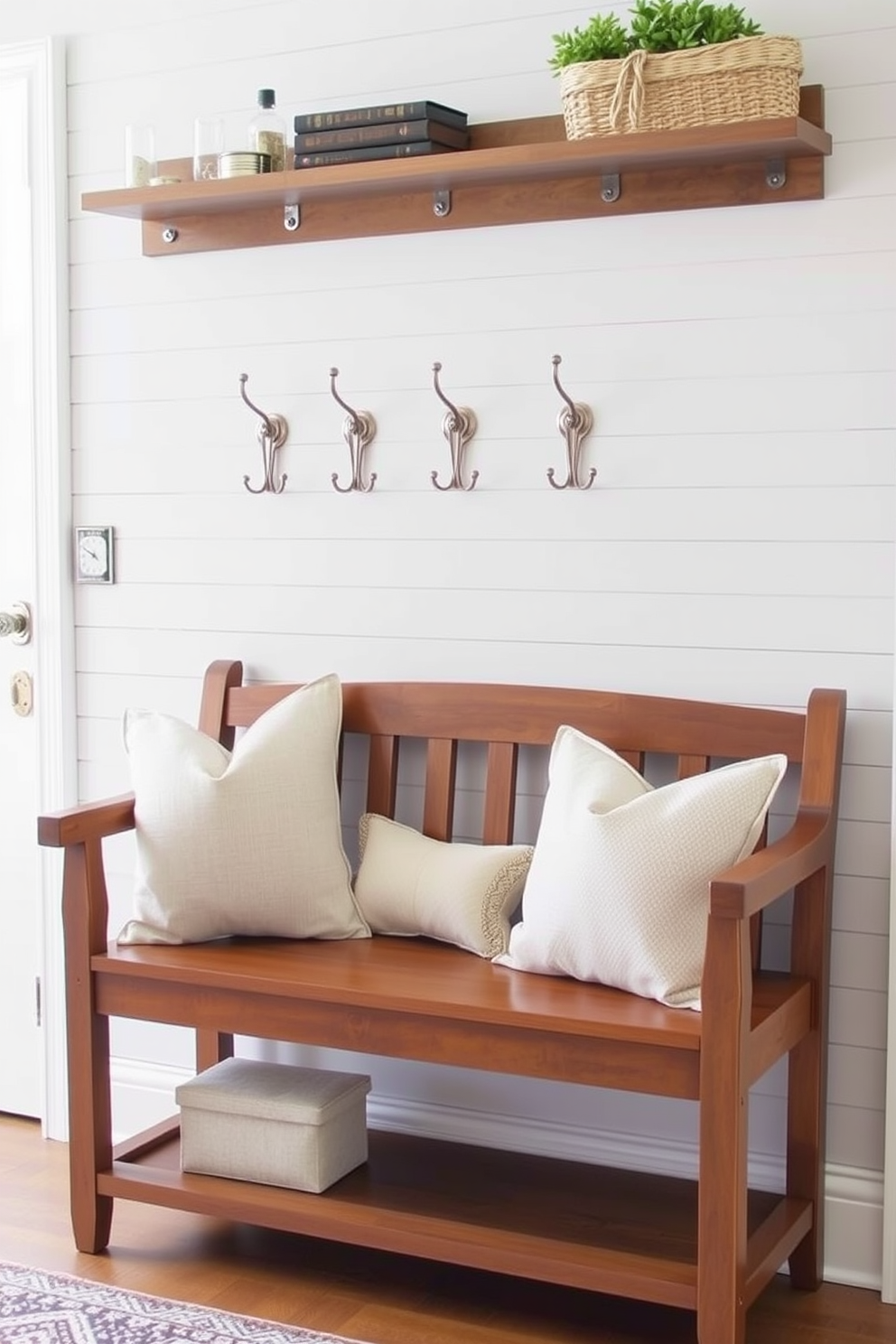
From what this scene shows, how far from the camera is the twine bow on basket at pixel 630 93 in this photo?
2465mm

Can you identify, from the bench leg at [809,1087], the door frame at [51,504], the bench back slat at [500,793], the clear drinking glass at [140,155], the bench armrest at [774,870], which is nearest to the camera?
the bench armrest at [774,870]

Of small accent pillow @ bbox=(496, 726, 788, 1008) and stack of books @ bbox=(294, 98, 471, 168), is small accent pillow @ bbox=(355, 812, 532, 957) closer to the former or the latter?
small accent pillow @ bbox=(496, 726, 788, 1008)

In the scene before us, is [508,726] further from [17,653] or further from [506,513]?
[17,653]

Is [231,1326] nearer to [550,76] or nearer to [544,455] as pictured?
[544,455]

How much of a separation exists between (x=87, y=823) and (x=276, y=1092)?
0.53m

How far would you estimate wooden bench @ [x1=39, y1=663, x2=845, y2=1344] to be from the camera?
2201 mm

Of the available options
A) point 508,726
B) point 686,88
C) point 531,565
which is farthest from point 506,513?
point 686,88

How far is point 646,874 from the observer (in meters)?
2.32

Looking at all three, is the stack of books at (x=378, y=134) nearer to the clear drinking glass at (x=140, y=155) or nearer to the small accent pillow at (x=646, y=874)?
the clear drinking glass at (x=140, y=155)

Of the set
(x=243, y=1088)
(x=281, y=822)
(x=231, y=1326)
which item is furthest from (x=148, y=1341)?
(x=281, y=822)

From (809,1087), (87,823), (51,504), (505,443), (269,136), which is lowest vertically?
(809,1087)

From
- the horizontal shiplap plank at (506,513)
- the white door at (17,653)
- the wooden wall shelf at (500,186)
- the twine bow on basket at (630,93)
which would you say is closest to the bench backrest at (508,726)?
the horizontal shiplap plank at (506,513)

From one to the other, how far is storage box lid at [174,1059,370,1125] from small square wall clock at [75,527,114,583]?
989 mm

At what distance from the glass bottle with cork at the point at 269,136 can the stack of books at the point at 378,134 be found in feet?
0.25
